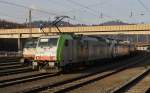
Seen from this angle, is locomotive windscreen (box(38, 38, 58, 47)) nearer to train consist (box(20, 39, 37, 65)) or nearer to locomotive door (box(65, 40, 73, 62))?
locomotive door (box(65, 40, 73, 62))

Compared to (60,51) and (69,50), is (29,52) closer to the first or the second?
(69,50)

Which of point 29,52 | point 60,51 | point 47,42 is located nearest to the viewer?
point 60,51

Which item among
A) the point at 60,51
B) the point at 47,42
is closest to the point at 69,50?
the point at 60,51

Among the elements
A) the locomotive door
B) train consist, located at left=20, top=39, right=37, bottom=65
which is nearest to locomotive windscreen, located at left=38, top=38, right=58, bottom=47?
the locomotive door

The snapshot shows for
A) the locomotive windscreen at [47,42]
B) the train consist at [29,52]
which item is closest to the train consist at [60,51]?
the locomotive windscreen at [47,42]

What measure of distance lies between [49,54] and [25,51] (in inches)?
498

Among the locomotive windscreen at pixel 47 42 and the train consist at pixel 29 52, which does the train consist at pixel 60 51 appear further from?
the train consist at pixel 29 52

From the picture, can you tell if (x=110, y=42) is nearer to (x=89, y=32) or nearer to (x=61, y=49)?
(x=61, y=49)

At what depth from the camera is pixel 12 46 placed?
5113 inches

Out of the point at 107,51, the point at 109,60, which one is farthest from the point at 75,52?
the point at 109,60

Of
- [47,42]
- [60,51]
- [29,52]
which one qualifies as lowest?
[29,52]

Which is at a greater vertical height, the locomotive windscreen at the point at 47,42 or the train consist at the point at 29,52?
the locomotive windscreen at the point at 47,42

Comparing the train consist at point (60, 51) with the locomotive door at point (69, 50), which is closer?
the train consist at point (60, 51)

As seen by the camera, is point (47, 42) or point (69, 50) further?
point (69, 50)
